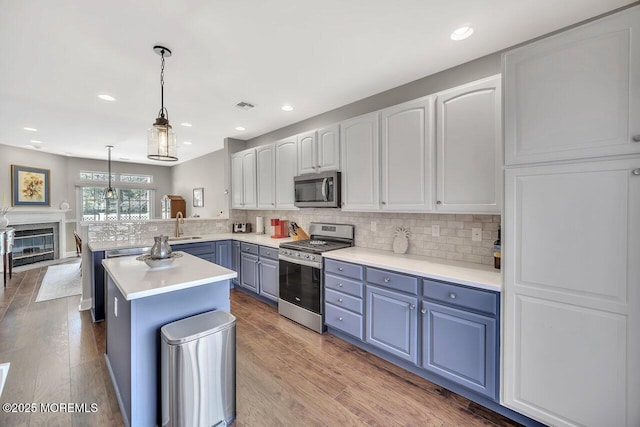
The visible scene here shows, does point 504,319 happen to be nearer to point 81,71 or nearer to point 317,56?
point 317,56

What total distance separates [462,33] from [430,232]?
5.42 feet

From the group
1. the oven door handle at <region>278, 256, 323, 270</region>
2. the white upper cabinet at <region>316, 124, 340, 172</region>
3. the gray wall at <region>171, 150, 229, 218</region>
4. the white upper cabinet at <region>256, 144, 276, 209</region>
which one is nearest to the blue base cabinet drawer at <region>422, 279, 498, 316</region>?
the oven door handle at <region>278, 256, 323, 270</region>

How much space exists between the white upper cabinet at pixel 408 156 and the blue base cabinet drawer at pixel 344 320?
110 cm

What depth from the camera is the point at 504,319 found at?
167cm

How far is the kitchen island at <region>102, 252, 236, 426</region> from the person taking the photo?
154 centimetres

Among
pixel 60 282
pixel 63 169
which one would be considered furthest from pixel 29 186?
pixel 60 282

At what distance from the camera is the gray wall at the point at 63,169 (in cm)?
586

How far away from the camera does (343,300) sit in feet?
8.63

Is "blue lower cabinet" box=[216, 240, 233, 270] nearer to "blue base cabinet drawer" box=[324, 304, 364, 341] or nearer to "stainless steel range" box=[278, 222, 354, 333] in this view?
"stainless steel range" box=[278, 222, 354, 333]

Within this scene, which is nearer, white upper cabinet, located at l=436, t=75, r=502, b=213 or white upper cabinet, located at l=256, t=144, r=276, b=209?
white upper cabinet, located at l=436, t=75, r=502, b=213

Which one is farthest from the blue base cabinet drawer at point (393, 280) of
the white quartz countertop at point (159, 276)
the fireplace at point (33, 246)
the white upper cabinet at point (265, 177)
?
the fireplace at point (33, 246)

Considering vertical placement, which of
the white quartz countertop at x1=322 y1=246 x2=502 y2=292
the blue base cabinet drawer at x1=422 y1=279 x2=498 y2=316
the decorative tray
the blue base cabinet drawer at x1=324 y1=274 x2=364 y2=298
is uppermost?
the decorative tray

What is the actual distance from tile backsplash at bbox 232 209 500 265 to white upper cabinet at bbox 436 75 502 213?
314 millimetres

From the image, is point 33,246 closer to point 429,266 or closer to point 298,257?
point 298,257
